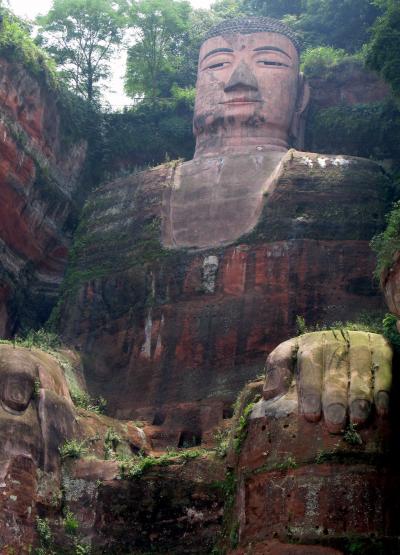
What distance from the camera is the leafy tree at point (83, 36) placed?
33031 mm

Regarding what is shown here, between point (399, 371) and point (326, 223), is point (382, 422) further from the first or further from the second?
point (326, 223)

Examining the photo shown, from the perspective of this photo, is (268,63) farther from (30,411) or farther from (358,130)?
(30,411)

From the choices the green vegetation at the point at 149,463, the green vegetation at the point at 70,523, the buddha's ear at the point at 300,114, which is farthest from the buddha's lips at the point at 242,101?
the green vegetation at the point at 70,523

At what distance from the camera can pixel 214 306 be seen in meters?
24.4

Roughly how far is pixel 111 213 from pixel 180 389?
18.3ft

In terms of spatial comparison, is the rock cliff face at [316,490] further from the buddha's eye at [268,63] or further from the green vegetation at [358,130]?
the buddha's eye at [268,63]

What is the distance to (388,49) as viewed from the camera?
987 inches

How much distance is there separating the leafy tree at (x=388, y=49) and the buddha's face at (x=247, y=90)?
3.65 m

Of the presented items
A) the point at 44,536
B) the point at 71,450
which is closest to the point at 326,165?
the point at 71,450

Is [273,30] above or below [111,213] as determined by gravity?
above

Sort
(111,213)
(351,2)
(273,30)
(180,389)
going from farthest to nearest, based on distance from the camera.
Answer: (351,2), (273,30), (111,213), (180,389)

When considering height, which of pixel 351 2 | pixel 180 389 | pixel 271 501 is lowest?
pixel 271 501

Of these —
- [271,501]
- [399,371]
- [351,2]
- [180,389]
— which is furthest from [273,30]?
[271,501]

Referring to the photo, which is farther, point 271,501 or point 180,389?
point 180,389
